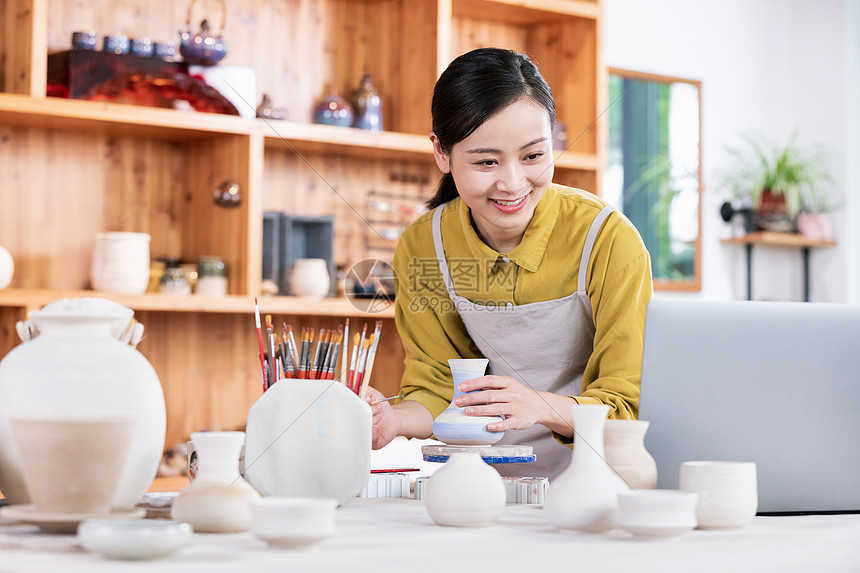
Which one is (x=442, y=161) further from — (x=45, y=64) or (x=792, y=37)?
(x=792, y=37)

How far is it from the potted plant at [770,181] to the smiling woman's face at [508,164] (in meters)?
2.94

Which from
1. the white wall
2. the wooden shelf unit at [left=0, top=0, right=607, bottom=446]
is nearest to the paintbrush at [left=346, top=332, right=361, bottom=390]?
the wooden shelf unit at [left=0, top=0, right=607, bottom=446]

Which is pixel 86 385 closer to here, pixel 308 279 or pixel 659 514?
pixel 659 514

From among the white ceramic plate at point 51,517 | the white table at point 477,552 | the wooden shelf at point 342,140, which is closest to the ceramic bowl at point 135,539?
the white table at point 477,552

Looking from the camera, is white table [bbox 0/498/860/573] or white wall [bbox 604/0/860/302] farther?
white wall [bbox 604/0/860/302]

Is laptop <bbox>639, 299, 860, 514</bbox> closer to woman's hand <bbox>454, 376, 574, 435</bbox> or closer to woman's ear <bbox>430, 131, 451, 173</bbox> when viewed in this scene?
woman's hand <bbox>454, 376, 574, 435</bbox>

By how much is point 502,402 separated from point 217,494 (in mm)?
503

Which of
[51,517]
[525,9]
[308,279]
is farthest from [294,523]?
[525,9]

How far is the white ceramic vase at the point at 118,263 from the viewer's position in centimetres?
281

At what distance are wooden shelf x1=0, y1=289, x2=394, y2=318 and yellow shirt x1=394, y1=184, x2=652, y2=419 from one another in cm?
80

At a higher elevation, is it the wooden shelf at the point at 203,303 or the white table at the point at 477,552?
the wooden shelf at the point at 203,303

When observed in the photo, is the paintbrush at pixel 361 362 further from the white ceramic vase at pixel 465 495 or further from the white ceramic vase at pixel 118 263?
the white ceramic vase at pixel 118 263

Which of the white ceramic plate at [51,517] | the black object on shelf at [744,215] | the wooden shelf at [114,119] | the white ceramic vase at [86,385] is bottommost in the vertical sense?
the white ceramic plate at [51,517]

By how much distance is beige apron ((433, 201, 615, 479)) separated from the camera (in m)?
1.69
